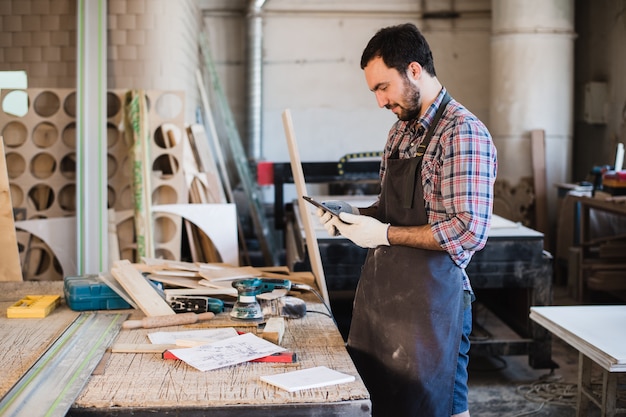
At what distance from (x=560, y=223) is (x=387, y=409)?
4.66 metres

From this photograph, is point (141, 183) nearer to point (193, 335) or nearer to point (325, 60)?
point (193, 335)

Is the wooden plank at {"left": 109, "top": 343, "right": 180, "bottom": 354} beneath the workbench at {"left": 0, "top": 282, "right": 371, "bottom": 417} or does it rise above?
above

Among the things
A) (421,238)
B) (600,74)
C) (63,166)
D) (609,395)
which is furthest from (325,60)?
(421,238)

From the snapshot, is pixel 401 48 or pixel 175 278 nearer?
pixel 401 48

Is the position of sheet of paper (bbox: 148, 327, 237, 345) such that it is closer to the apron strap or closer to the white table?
the apron strap

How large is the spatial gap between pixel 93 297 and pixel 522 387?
8.45ft

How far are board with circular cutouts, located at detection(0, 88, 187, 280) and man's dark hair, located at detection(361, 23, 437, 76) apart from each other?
2.69m

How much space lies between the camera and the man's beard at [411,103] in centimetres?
228

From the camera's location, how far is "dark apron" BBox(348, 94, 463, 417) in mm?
2170

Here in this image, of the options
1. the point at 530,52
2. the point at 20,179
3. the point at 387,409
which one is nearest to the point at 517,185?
the point at 530,52

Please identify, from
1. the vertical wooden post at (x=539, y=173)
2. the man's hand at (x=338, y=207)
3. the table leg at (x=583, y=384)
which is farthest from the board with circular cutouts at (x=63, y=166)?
the vertical wooden post at (x=539, y=173)

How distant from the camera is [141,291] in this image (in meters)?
2.51

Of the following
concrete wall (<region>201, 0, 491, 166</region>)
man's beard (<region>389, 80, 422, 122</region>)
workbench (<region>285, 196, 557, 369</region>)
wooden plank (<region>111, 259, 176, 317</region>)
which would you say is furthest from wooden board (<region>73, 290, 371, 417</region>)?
concrete wall (<region>201, 0, 491, 166</region>)

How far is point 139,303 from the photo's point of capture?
2.44 m
